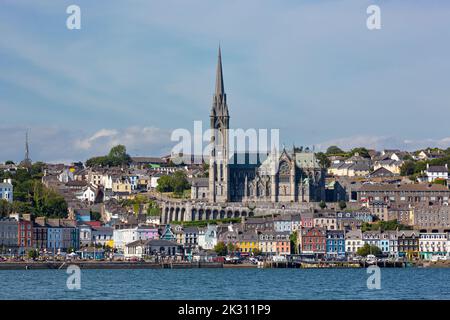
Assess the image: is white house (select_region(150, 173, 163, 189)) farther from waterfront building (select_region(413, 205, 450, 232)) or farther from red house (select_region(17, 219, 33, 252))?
waterfront building (select_region(413, 205, 450, 232))

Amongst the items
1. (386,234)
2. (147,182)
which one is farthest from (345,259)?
(147,182)

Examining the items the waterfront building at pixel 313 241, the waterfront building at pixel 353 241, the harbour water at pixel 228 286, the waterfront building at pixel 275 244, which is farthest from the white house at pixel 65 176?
the harbour water at pixel 228 286

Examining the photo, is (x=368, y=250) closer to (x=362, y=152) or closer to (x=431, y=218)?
(x=431, y=218)

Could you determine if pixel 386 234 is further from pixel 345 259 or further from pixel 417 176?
pixel 417 176

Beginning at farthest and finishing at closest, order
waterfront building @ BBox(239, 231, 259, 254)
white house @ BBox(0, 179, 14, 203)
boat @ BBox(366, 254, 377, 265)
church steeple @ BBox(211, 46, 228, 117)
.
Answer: church steeple @ BBox(211, 46, 228, 117), white house @ BBox(0, 179, 14, 203), waterfront building @ BBox(239, 231, 259, 254), boat @ BBox(366, 254, 377, 265)

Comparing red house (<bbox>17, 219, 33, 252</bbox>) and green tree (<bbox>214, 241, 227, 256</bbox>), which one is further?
red house (<bbox>17, 219, 33, 252</bbox>)

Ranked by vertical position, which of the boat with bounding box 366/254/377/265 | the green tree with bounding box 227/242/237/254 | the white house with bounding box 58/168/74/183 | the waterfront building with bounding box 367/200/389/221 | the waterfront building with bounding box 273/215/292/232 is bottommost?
the boat with bounding box 366/254/377/265

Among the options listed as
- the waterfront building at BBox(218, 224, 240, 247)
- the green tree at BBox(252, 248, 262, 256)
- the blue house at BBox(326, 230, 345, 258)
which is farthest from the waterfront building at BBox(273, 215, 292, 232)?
the blue house at BBox(326, 230, 345, 258)

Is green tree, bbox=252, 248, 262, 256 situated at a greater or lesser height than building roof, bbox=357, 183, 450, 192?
lesser

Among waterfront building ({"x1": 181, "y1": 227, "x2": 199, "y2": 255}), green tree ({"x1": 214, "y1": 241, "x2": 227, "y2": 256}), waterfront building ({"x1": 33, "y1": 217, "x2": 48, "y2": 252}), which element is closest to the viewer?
green tree ({"x1": 214, "y1": 241, "x2": 227, "y2": 256})
